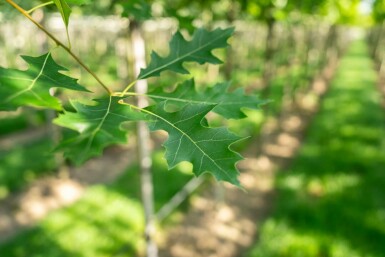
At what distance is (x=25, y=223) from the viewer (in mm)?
5316

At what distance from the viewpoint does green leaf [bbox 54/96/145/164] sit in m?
0.78

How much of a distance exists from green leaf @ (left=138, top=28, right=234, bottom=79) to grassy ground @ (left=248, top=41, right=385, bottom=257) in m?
3.06

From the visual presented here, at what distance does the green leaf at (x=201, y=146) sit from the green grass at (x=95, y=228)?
3557mm

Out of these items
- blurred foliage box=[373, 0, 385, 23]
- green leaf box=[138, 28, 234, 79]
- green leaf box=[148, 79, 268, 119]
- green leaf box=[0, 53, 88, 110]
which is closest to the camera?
green leaf box=[0, 53, 88, 110]

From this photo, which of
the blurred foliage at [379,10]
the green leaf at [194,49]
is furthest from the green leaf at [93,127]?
the blurred foliage at [379,10]

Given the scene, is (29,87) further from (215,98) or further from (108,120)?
(215,98)

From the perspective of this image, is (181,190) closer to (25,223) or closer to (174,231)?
(174,231)

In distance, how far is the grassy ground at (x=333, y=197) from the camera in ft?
13.0

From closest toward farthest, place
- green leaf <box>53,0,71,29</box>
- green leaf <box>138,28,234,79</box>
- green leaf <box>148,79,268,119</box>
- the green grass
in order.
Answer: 1. green leaf <box>53,0,71,29</box>
2. green leaf <box>148,79,268,119</box>
3. green leaf <box>138,28,234,79</box>
4. the green grass

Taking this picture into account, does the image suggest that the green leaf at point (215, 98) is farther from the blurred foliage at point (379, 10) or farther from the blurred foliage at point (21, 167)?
the blurred foliage at point (21, 167)

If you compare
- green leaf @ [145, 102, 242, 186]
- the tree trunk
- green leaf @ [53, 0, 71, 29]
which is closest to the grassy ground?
the tree trunk

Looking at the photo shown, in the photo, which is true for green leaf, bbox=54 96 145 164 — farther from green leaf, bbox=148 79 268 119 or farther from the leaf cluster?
green leaf, bbox=148 79 268 119

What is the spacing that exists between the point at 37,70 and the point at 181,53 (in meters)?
0.57

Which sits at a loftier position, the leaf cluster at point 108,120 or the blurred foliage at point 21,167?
the leaf cluster at point 108,120
